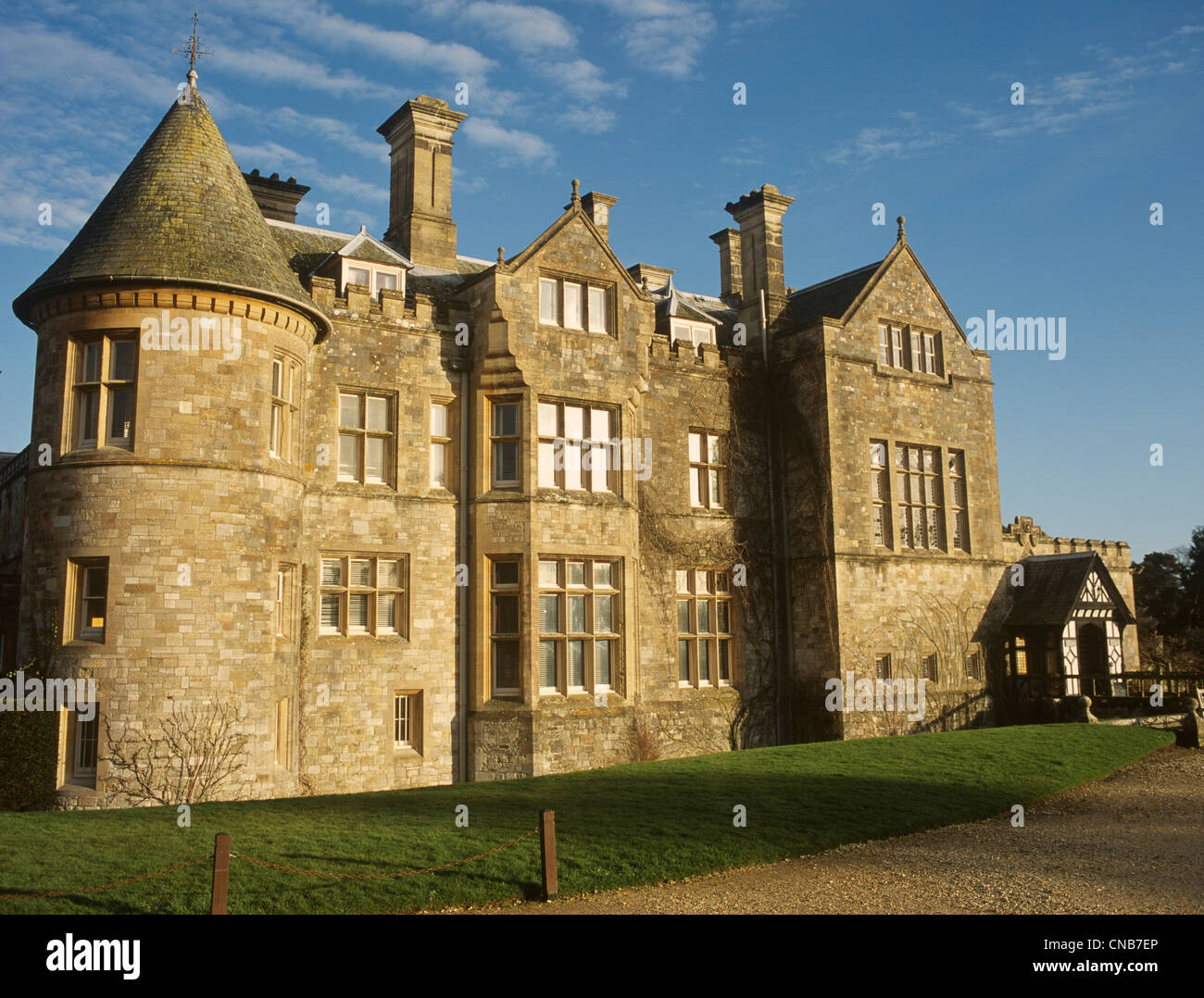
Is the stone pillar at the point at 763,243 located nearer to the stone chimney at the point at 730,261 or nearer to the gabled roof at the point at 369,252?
the stone chimney at the point at 730,261

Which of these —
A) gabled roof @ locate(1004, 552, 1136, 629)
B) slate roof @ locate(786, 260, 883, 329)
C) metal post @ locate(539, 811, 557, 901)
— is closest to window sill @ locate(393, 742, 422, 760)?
metal post @ locate(539, 811, 557, 901)

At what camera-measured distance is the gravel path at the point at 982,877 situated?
9391mm

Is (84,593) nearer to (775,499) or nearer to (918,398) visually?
(775,499)

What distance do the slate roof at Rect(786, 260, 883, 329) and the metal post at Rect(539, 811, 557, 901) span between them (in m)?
16.3

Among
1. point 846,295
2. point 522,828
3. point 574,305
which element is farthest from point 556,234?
point 522,828

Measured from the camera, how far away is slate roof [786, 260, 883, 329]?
2441cm

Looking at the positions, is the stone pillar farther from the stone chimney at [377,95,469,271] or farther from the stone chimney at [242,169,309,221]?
the stone chimney at [242,169,309,221]

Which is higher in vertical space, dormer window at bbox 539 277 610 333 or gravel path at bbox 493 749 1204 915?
dormer window at bbox 539 277 610 333

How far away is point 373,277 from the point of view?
1922 cm

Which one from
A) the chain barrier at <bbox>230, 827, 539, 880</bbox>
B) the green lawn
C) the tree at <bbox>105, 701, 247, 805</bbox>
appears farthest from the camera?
the tree at <bbox>105, 701, 247, 805</bbox>

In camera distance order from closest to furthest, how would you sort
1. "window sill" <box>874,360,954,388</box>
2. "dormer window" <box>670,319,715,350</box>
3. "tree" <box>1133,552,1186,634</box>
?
1. "dormer window" <box>670,319,715,350</box>
2. "window sill" <box>874,360,954,388</box>
3. "tree" <box>1133,552,1186,634</box>
